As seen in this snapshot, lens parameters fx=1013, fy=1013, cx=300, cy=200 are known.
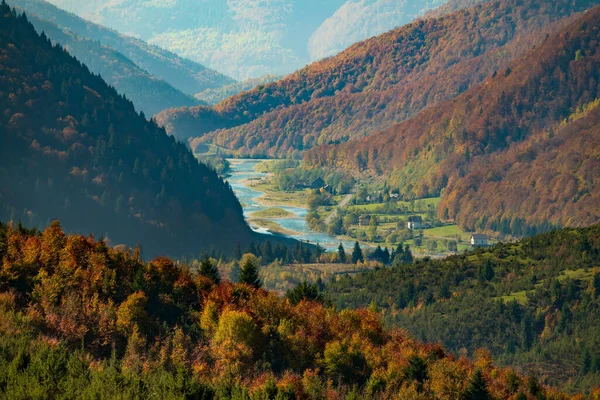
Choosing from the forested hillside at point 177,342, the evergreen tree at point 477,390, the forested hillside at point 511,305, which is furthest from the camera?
the forested hillside at point 511,305

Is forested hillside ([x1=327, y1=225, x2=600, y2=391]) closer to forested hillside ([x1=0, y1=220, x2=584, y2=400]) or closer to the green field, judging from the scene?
the green field

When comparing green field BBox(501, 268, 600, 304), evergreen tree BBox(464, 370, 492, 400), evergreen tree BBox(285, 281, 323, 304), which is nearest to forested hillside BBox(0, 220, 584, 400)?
evergreen tree BBox(464, 370, 492, 400)

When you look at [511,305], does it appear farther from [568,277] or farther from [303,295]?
[303,295]

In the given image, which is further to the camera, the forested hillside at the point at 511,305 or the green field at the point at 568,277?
the green field at the point at 568,277

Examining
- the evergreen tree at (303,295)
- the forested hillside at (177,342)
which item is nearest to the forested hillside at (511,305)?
the evergreen tree at (303,295)

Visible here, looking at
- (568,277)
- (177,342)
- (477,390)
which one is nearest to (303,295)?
(477,390)

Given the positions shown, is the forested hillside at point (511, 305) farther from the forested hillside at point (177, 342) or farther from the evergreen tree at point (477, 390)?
the evergreen tree at point (477, 390)
